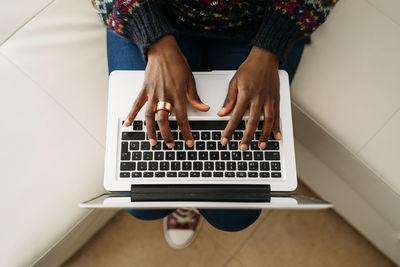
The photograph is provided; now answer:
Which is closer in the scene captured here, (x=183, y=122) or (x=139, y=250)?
(x=183, y=122)

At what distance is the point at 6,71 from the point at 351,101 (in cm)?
105

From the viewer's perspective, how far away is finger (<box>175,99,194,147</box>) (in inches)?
27.4


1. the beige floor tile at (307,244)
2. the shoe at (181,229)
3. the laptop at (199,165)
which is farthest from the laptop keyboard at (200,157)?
the beige floor tile at (307,244)

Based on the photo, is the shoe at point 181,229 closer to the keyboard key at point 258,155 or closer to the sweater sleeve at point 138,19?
the keyboard key at point 258,155

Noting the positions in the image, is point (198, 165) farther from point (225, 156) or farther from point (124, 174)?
point (124, 174)

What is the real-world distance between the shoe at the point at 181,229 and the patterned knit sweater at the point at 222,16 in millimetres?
736

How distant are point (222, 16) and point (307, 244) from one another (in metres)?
1.02

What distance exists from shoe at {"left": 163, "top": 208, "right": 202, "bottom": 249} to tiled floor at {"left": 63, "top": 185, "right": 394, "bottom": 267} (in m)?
0.04

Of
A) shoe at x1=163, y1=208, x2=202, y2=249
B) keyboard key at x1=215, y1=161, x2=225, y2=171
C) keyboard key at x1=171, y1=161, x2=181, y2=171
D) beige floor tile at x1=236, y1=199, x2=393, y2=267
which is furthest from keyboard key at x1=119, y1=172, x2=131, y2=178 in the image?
beige floor tile at x1=236, y1=199, x2=393, y2=267

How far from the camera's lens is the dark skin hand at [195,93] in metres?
0.70

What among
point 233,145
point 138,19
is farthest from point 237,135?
point 138,19

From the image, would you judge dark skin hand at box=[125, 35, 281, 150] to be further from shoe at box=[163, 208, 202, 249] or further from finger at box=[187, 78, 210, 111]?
shoe at box=[163, 208, 202, 249]

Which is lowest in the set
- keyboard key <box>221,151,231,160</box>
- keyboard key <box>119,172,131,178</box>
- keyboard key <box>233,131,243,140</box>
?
keyboard key <box>119,172,131,178</box>

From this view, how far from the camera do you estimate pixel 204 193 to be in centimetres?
70
